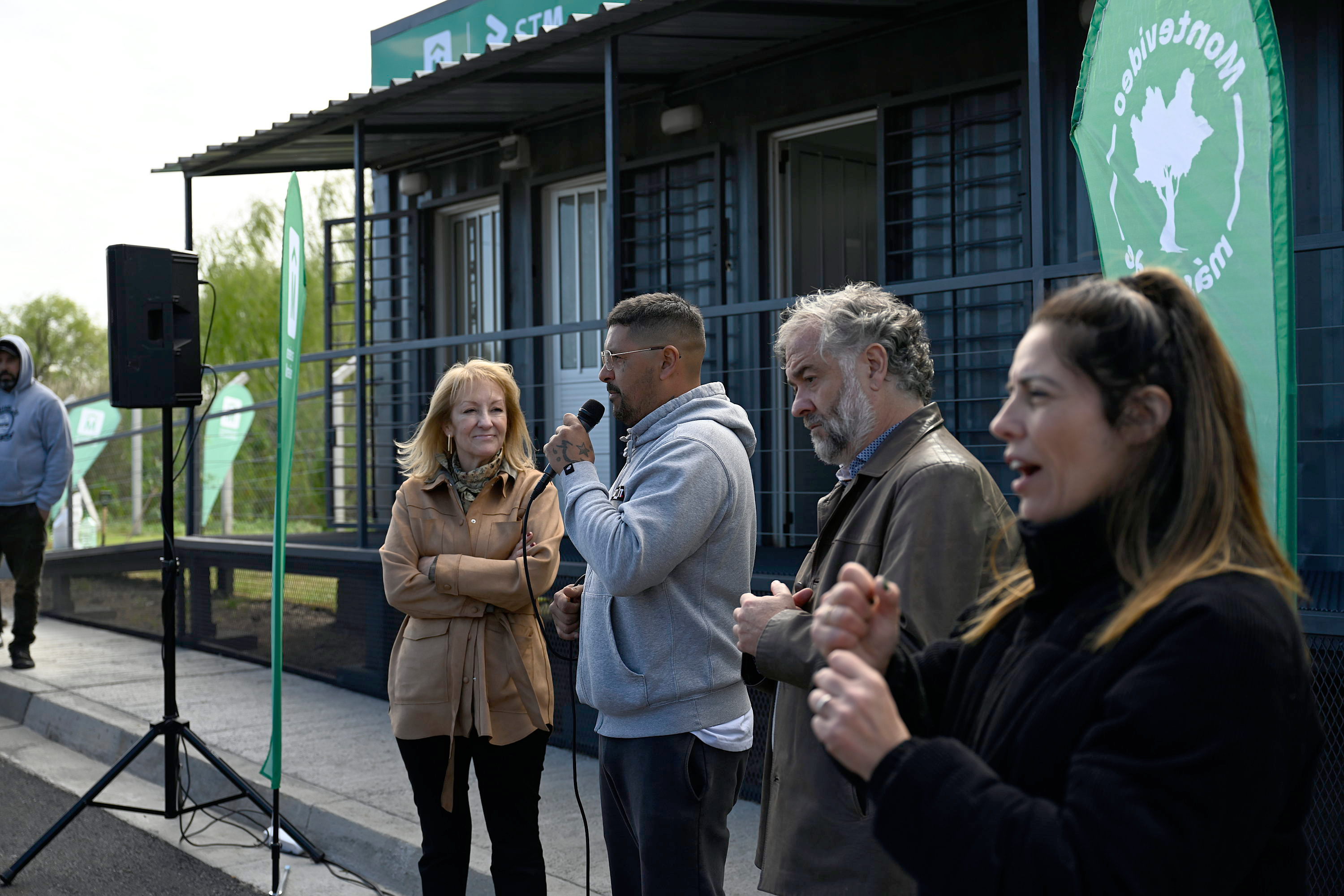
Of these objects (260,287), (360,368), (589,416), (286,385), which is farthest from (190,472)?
(260,287)

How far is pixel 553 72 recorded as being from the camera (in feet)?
23.0

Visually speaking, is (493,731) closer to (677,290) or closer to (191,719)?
(191,719)

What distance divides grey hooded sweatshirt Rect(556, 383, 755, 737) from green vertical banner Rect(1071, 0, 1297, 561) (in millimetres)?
987

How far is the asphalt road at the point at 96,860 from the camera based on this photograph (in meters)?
4.37

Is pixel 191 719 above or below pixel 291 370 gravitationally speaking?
below

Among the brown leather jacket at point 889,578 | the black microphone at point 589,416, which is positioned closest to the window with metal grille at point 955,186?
the black microphone at point 589,416

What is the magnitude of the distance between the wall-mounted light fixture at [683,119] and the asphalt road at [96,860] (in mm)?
5269

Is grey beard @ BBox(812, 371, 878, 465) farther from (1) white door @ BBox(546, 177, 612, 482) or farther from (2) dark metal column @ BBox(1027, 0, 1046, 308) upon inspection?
(1) white door @ BBox(546, 177, 612, 482)

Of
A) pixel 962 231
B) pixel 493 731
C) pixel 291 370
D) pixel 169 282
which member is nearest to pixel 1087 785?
pixel 493 731

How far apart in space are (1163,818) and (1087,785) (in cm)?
8

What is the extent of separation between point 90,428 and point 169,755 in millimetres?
9918

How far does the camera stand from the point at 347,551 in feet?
24.1

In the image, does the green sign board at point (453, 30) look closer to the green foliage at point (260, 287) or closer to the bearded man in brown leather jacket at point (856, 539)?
the bearded man in brown leather jacket at point (856, 539)

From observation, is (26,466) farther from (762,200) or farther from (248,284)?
(248,284)
